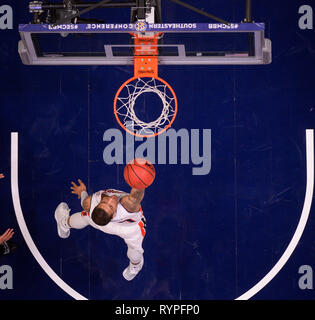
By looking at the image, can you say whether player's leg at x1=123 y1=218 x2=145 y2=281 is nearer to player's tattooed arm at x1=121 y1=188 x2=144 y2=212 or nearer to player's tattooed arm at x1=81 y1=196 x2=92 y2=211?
player's tattooed arm at x1=121 y1=188 x2=144 y2=212

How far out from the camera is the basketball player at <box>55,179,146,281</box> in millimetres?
6168

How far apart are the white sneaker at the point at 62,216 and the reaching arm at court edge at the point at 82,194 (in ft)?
0.88

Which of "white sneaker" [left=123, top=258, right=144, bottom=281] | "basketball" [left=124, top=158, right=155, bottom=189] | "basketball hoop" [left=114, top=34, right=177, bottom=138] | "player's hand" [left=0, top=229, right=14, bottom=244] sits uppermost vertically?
"basketball hoop" [left=114, top=34, right=177, bottom=138]

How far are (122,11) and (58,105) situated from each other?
70.4 inches

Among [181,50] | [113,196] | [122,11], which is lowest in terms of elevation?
[113,196]

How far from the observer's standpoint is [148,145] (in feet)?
23.1

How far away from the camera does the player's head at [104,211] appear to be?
6012 millimetres

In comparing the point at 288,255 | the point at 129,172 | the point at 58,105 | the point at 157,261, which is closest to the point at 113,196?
the point at 129,172

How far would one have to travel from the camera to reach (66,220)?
22.4ft

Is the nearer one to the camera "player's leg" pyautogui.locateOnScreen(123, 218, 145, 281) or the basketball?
the basketball

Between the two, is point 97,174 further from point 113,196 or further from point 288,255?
point 288,255

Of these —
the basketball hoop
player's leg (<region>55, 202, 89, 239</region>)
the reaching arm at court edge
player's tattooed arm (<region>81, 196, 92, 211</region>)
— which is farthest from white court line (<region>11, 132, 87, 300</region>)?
the basketball hoop

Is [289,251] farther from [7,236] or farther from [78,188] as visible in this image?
[7,236]
